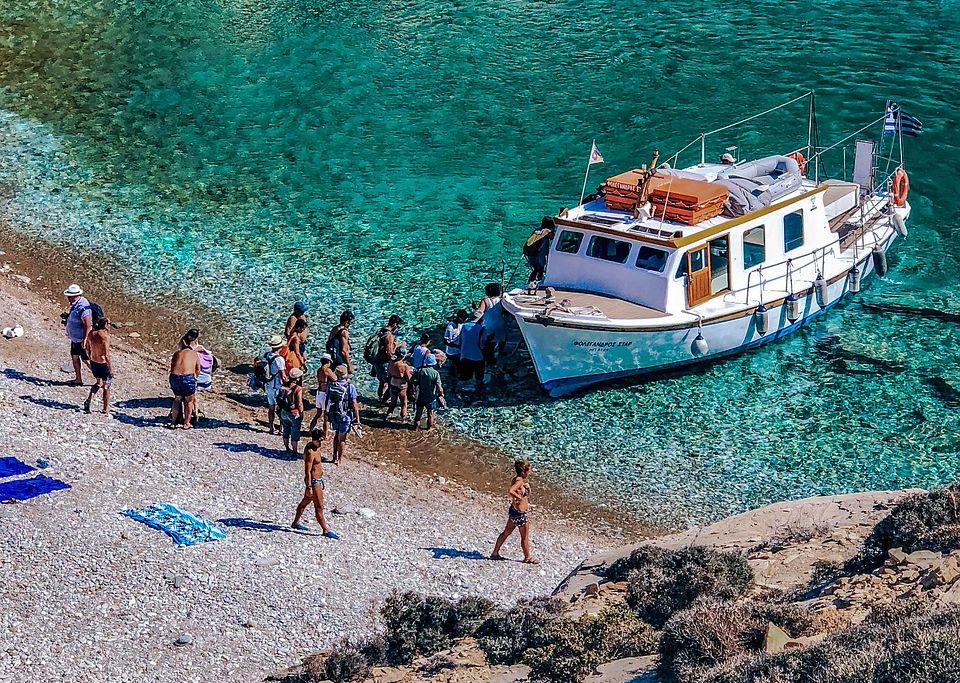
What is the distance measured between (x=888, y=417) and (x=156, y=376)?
13.4 meters

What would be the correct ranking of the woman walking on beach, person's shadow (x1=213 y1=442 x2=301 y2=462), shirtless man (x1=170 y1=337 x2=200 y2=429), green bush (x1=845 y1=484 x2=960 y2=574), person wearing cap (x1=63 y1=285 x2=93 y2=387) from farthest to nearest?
1. person wearing cap (x1=63 y1=285 x2=93 y2=387)
2. shirtless man (x1=170 y1=337 x2=200 y2=429)
3. person's shadow (x1=213 y1=442 x2=301 y2=462)
4. the woman walking on beach
5. green bush (x1=845 y1=484 x2=960 y2=574)

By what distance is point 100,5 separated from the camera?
4712 centimetres

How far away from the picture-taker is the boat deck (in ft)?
75.8

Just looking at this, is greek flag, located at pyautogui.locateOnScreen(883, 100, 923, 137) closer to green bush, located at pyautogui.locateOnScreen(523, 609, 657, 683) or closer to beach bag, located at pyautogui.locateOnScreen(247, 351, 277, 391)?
beach bag, located at pyautogui.locateOnScreen(247, 351, 277, 391)

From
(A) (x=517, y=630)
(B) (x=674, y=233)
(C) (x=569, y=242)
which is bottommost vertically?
(A) (x=517, y=630)

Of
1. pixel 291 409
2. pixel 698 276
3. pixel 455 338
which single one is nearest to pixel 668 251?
pixel 698 276

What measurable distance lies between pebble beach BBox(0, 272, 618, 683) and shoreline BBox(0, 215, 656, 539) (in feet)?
0.84

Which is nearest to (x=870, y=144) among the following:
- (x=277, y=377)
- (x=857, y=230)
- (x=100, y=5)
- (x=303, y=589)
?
(x=857, y=230)

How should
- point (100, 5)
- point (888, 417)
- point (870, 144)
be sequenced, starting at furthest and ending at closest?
1. point (100, 5)
2. point (870, 144)
3. point (888, 417)

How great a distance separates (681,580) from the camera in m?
14.2

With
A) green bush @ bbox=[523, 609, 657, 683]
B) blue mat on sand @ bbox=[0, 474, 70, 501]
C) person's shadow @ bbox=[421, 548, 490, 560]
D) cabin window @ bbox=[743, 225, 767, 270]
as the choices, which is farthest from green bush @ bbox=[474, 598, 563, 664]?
cabin window @ bbox=[743, 225, 767, 270]

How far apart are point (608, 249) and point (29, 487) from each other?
11.1 metres

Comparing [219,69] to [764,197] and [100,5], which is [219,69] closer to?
[100,5]

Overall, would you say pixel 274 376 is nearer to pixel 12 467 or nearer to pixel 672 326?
pixel 12 467
